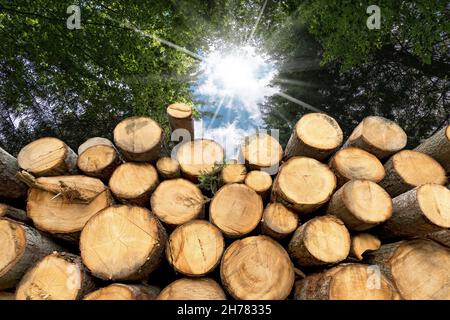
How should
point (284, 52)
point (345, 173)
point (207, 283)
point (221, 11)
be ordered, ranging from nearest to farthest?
point (207, 283) < point (345, 173) < point (221, 11) < point (284, 52)

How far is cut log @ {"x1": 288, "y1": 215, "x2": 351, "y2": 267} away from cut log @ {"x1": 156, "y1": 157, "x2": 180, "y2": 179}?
1.16 meters

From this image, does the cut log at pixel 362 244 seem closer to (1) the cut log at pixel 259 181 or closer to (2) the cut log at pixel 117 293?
(1) the cut log at pixel 259 181

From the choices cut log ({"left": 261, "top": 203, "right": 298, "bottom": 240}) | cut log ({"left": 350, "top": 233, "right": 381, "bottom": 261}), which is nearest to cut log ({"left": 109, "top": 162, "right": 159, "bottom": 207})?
cut log ({"left": 261, "top": 203, "right": 298, "bottom": 240})

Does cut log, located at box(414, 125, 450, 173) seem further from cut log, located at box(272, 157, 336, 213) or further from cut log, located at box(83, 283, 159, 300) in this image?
cut log, located at box(83, 283, 159, 300)

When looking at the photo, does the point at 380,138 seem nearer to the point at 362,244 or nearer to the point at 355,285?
the point at 362,244

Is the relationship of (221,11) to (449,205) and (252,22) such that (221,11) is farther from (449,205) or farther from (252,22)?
(449,205)

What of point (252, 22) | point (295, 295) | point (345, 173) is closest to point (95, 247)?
point (295, 295)

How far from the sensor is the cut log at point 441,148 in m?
2.41

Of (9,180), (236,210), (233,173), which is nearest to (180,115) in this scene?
(233,173)

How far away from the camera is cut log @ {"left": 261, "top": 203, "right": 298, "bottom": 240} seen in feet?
7.08

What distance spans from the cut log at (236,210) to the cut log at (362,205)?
59 cm

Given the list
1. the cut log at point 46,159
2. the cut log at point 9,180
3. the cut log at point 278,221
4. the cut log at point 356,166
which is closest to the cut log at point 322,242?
the cut log at point 278,221
